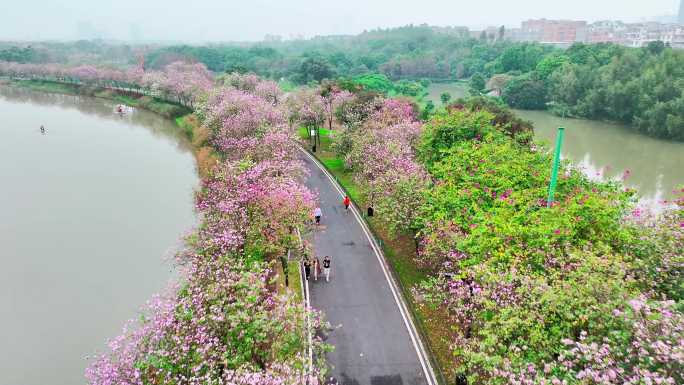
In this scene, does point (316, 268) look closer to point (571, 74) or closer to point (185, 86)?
point (185, 86)

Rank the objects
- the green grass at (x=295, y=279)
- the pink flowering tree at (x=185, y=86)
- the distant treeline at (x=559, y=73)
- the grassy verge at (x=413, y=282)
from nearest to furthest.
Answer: the grassy verge at (x=413, y=282)
the green grass at (x=295, y=279)
the distant treeline at (x=559, y=73)
the pink flowering tree at (x=185, y=86)

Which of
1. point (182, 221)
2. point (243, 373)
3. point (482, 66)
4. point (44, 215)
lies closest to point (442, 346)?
point (243, 373)

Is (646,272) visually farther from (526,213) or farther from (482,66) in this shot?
(482,66)

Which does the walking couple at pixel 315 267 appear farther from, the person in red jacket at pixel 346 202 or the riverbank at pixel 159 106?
the riverbank at pixel 159 106

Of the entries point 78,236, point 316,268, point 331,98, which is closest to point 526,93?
point 331,98

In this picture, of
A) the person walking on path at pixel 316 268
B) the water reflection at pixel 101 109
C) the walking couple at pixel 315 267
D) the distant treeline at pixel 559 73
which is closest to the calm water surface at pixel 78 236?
the water reflection at pixel 101 109

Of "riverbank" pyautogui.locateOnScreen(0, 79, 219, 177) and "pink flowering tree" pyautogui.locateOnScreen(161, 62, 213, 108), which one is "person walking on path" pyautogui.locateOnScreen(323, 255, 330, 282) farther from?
"pink flowering tree" pyautogui.locateOnScreen(161, 62, 213, 108)
